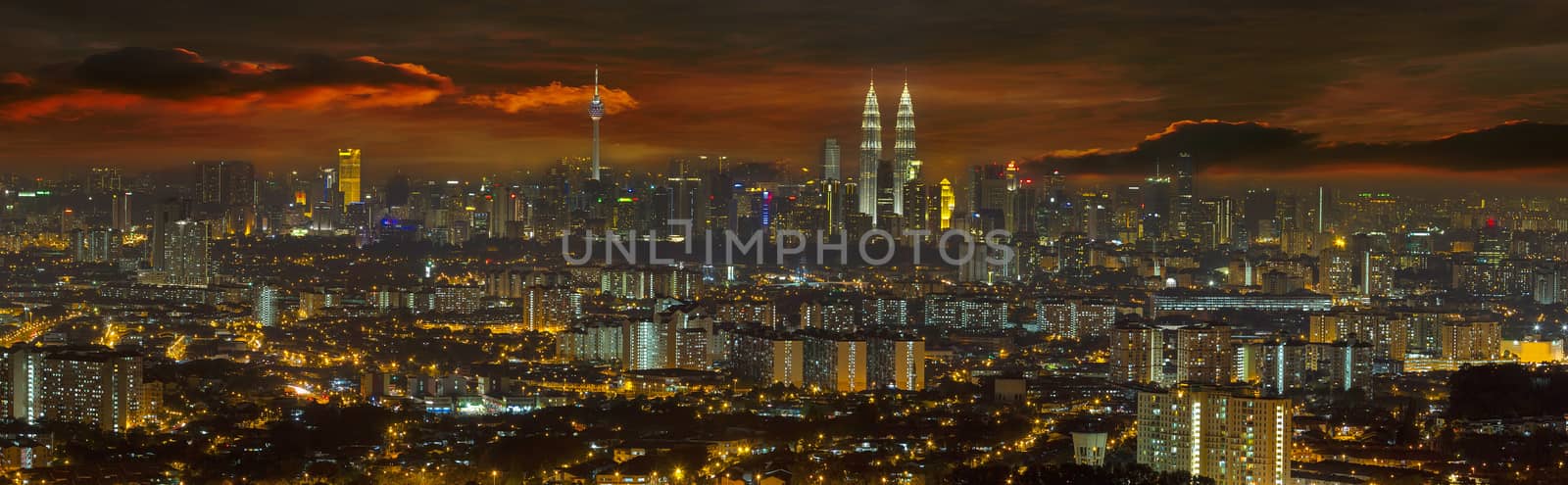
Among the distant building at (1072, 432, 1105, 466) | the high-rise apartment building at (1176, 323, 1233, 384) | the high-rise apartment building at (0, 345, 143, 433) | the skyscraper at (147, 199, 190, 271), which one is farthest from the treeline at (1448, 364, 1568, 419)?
the skyscraper at (147, 199, 190, 271)

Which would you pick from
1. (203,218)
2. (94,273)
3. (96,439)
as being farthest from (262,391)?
(203,218)

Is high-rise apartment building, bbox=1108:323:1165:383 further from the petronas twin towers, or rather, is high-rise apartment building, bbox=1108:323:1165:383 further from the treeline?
the petronas twin towers

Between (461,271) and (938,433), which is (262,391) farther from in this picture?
(461,271)

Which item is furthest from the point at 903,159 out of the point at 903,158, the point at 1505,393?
the point at 1505,393

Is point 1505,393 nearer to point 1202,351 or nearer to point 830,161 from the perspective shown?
point 1202,351

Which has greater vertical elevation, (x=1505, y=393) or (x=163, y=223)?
(x=163, y=223)

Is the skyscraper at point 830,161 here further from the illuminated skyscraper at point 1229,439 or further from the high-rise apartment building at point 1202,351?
the illuminated skyscraper at point 1229,439
